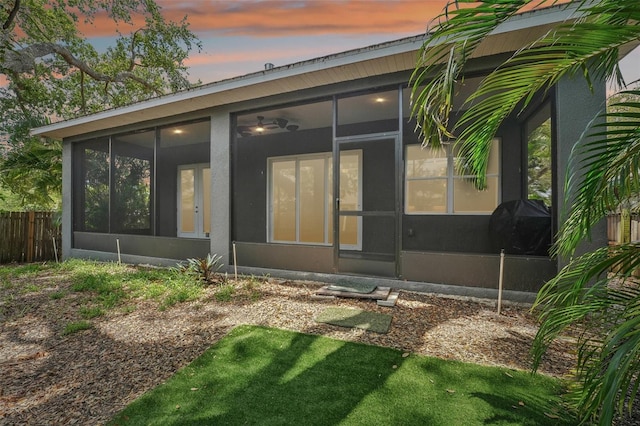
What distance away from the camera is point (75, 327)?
3209 mm

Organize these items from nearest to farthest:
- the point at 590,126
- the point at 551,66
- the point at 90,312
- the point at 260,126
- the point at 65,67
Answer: the point at 590,126, the point at 551,66, the point at 90,312, the point at 260,126, the point at 65,67

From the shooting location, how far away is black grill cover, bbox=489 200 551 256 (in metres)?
4.12

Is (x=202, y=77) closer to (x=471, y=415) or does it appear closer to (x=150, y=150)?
(x=150, y=150)

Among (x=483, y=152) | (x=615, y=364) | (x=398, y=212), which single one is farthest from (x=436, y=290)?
(x=615, y=364)

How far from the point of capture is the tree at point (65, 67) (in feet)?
28.7

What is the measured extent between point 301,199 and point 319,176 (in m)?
0.73

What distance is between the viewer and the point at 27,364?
101 inches

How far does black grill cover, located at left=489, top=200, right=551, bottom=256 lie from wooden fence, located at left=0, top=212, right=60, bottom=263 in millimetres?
9913

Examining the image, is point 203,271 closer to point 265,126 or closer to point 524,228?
point 265,126

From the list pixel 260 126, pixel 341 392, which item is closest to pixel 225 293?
pixel 341 392

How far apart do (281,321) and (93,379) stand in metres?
1.69

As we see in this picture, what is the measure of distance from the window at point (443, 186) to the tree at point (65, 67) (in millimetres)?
9826

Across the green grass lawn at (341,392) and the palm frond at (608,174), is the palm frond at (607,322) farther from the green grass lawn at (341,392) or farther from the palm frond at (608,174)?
the green grass lawn at (341,392)

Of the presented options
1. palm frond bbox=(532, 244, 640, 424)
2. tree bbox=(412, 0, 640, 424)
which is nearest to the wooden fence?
tree bbox=(412, 0, 640, 424)
